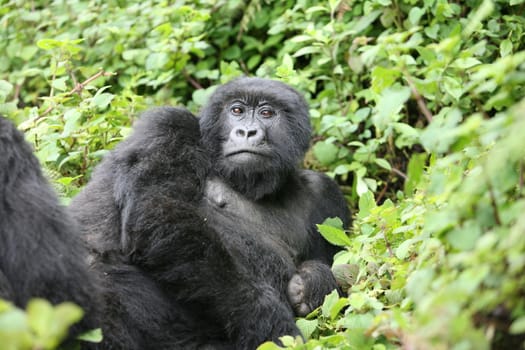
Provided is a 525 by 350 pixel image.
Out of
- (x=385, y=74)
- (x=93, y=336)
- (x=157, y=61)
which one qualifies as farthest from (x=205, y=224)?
(x=157, y=61)

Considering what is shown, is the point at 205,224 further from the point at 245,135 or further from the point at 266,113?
the point at 266,113

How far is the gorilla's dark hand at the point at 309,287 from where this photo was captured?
15.8ft

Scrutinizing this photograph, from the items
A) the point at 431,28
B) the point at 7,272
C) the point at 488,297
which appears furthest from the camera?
the point at 431,28

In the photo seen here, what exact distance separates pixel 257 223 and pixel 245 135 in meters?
0.51

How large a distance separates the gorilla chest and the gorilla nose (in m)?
0.27

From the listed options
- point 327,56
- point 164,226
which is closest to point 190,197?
point 164,226

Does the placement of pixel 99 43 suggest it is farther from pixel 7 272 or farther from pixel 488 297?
pixel 488 297

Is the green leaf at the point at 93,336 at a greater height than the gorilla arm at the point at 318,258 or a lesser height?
greater

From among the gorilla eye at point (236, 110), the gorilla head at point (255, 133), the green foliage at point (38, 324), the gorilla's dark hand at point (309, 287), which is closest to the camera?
the green foliage at point (38, 324)

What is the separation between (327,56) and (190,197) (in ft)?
7.56

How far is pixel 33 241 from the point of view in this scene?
→ 3355mm

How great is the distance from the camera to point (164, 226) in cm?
445

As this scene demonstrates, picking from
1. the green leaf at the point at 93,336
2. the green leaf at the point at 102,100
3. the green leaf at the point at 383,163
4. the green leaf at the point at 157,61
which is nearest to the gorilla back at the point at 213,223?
the green leaf at the point at 102,100

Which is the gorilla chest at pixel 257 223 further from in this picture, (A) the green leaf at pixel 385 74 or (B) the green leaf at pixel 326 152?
(A) the green leaf at pixel 385 74
